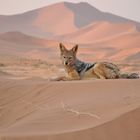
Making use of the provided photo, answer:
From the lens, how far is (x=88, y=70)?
11.1 metres

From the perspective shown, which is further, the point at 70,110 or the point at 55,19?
the point at 55,19

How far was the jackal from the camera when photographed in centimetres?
1092

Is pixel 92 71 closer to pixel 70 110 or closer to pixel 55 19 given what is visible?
pixel 70 110

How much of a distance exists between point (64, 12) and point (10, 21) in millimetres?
8874

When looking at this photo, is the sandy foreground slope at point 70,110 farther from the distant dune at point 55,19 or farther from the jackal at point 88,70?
the distant dune at point 55,19

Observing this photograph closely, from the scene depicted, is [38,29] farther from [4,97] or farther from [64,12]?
[4,97]

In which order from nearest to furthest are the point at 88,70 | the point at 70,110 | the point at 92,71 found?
the point at 70,110, the point at 92,71, the point at 88,70

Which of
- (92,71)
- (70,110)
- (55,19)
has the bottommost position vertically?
(70,110)

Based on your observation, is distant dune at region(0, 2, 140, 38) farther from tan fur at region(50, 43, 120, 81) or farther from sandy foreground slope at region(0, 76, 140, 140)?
sandy foreground slope at region(0, 76, 140, 140)

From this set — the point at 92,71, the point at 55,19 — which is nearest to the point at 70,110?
the point at 92,71

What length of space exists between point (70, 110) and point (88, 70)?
3228 mm

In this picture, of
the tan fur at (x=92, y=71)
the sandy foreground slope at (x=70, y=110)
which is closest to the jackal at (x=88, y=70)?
the tan fur at (x=92, y=71)

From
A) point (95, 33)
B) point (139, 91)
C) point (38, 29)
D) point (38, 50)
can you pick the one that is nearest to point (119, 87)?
point (139, 91)

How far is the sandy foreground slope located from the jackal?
3.43 feet
